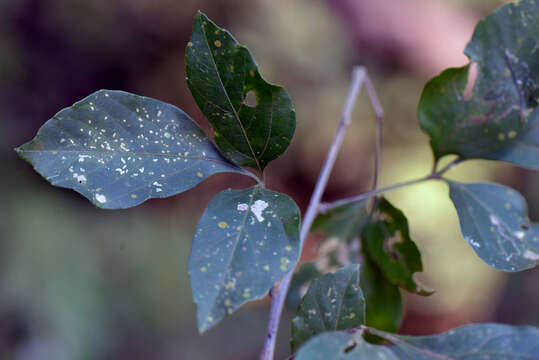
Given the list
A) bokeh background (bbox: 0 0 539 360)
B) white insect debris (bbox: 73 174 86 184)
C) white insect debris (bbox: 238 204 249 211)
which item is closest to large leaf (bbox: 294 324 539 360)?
white insect debris (bbox: 238 204 249 211)

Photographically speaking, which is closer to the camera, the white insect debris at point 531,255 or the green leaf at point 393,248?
the white insect debris at point 531,255

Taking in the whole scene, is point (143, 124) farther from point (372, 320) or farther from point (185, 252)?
point (185, 252)

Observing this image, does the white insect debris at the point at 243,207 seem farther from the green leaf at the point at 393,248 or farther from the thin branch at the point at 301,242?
the green leaf at the point at 393,248

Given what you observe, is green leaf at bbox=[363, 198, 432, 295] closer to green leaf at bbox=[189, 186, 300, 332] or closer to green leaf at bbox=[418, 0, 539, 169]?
green leaf at bbox=[418, 0, 539, 169]

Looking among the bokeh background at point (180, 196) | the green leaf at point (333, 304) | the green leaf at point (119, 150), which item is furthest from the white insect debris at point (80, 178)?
the bokeh background at point (180, 196)

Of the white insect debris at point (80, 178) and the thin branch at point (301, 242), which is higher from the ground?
the white insect debris at point (80, 178)

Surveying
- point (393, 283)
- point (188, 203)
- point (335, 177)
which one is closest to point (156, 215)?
point (188, 203)

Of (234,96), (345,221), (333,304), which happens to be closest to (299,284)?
(345,221)
